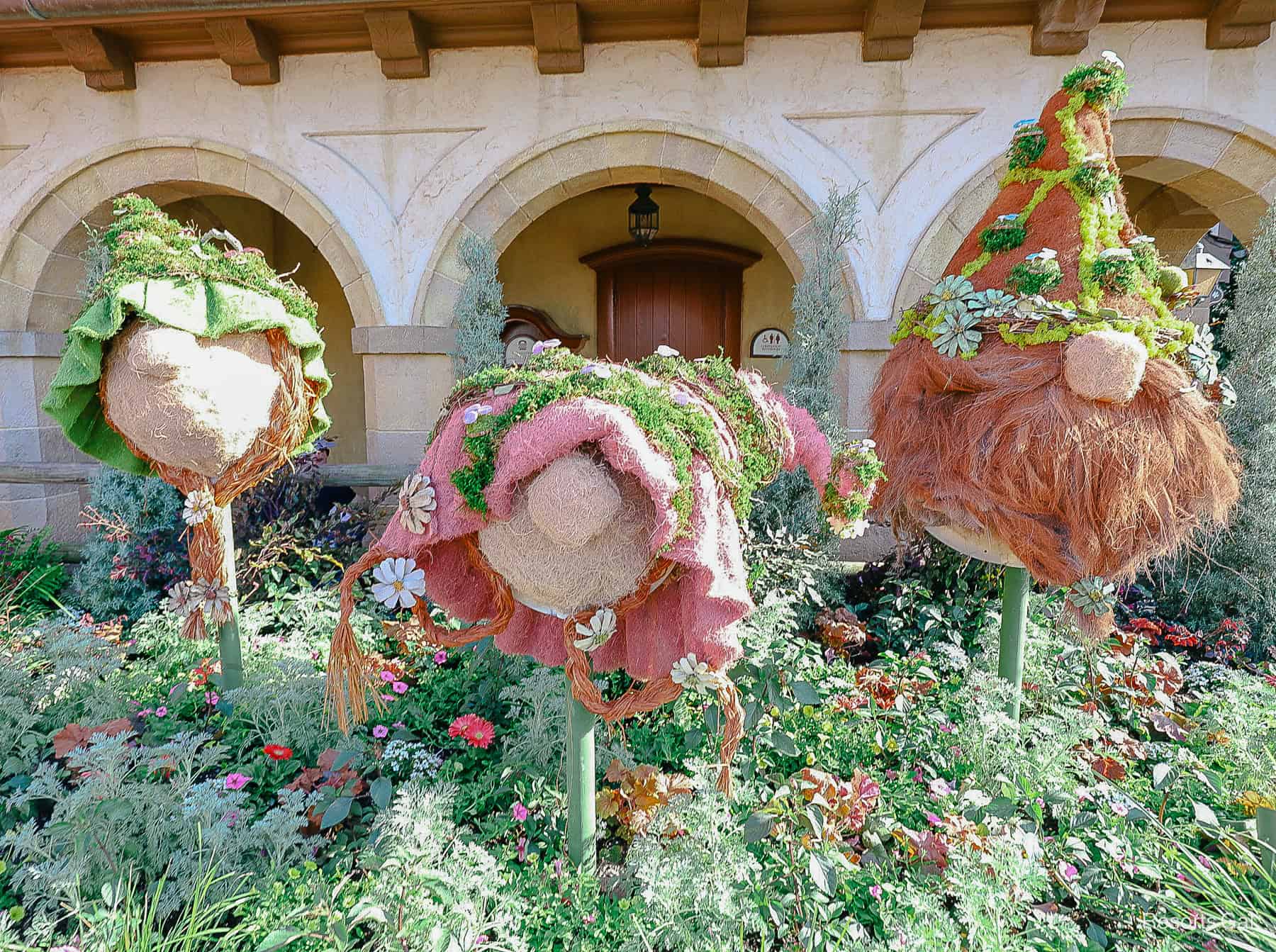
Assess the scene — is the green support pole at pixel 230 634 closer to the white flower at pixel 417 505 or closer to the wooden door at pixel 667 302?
the white flower at pixel 417 505

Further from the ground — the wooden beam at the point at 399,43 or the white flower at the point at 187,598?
the wooden beam at the point at 399,43

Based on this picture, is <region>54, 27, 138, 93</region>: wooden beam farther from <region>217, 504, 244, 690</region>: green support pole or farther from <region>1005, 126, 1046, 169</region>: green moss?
<region>1005, 126, 1046, 169</region>: green moss

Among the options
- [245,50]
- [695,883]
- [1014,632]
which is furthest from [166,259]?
[245,50]

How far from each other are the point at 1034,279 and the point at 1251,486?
241 cm

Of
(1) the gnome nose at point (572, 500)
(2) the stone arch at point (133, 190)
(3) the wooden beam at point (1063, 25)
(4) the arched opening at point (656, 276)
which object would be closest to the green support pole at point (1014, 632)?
(1) the gnome nose at point (572, 500)

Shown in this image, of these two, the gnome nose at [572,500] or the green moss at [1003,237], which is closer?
the gnome nose at [572,500]

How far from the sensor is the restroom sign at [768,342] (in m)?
5.68

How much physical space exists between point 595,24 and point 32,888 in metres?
4.19

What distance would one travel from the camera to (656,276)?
19.1 ft

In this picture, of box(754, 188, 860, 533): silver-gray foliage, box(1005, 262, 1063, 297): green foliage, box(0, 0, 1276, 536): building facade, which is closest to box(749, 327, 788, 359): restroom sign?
box(0, 0, 1276, 536): building facade

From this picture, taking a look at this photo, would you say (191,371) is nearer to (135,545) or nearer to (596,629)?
(596,629)

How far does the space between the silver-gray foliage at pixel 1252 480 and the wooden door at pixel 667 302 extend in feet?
11.0

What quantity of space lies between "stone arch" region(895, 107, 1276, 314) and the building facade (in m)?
0.01

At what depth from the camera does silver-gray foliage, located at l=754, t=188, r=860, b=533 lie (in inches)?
120
